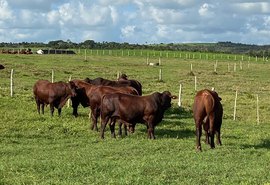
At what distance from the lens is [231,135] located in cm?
2031

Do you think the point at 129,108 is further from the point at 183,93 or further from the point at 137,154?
the point at 183,93

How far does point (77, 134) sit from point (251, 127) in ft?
27.6

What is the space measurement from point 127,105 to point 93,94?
110 inches

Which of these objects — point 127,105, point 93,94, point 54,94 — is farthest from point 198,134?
point 54,94

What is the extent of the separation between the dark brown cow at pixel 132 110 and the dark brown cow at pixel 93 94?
5.06 feet

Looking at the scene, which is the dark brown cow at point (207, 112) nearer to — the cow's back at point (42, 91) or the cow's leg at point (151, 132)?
the cow's leg at point (151, 132)

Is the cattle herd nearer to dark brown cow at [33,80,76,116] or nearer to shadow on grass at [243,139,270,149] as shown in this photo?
dark brown cow at [33,80,76,116]

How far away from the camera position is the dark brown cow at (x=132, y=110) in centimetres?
1870

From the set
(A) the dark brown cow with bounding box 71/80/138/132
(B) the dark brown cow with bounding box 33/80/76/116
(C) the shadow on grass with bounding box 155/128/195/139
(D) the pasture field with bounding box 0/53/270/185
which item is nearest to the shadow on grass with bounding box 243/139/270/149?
(D) the pasture field with bounding box 0/53/270/185

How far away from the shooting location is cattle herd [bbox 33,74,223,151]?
16.9 metres

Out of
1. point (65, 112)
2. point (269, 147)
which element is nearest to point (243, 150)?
point (269, 147)

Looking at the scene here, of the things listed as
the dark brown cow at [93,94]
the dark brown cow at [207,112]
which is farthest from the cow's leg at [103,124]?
the dark brown cow at [207,112]

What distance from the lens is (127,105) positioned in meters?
18.7

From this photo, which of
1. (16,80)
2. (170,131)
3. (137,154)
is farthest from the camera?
(16,80)
